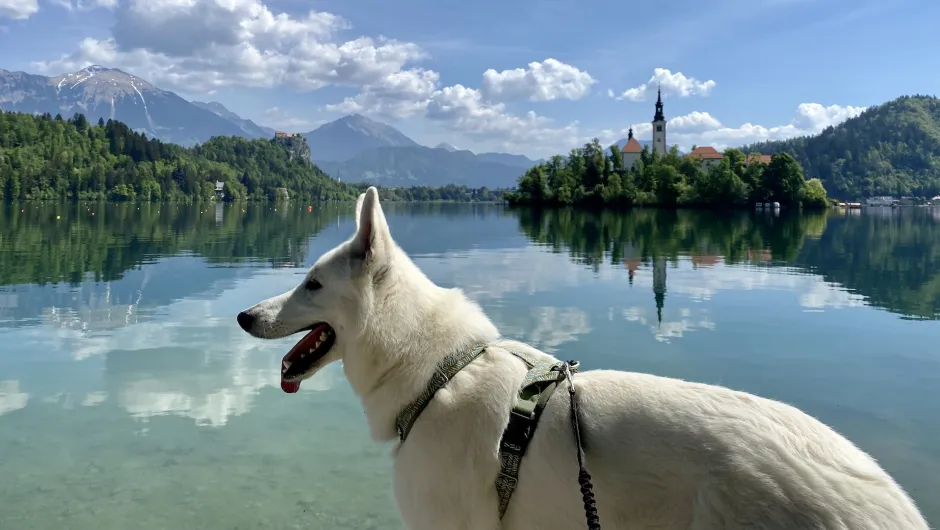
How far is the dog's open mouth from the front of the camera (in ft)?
12.9

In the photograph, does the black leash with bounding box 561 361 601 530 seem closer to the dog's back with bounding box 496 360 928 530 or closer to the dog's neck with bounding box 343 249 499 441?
the dog's back with bounding box 496 360 928 530

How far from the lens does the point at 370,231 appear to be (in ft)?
12.4

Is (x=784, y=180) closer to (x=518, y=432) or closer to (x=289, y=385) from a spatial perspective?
(x=289, y=385)

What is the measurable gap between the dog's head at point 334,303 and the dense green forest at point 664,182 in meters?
140

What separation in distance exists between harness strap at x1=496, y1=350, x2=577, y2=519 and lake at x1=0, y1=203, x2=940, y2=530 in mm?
4507

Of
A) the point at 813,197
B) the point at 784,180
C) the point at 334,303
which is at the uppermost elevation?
the point at 784,180

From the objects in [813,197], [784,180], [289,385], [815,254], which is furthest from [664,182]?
[289,385]

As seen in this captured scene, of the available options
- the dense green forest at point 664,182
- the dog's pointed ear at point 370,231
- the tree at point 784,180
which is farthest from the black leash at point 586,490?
the tree at point 784,180

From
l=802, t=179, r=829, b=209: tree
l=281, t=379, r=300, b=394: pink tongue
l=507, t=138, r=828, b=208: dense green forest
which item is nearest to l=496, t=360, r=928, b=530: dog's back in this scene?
l=281, t=379, r=300, b=394: pink tongue

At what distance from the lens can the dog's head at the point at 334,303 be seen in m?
3.81

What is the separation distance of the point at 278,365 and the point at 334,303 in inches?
417

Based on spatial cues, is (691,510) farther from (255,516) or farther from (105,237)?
(105,237)

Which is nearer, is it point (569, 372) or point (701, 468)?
point (701, 468)

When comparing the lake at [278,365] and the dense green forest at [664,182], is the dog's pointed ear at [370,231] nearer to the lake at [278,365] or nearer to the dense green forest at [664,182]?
the lake at [278,365]
